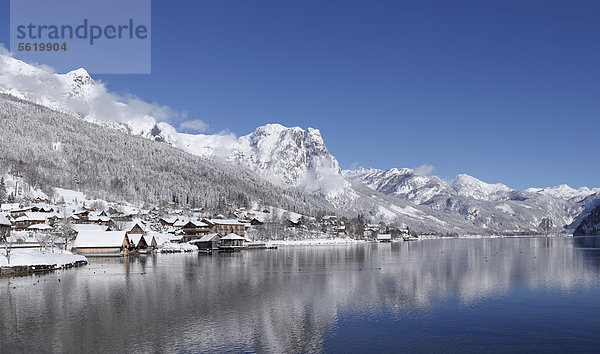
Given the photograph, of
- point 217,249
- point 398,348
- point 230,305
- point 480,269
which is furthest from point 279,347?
point 217,249

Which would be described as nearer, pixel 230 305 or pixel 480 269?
pixel 230 305

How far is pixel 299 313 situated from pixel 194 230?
5372 inches

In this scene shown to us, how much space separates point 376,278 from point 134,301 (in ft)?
114

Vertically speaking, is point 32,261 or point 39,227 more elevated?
point 39,227

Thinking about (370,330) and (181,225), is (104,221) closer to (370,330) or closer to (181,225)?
(181,225)

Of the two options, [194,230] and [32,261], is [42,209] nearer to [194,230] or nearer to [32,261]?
[194,230]

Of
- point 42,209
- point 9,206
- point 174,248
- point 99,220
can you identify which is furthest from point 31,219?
point 174,248

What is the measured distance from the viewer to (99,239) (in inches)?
4540

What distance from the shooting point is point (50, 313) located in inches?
1610

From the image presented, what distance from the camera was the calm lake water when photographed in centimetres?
3184

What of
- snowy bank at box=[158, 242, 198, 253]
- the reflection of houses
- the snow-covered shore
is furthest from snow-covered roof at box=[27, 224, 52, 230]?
the snow-covered shore

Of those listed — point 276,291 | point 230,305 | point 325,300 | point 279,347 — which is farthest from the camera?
point 276,291

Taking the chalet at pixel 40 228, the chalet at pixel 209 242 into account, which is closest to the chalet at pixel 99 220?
the chalet at pixel 40 228

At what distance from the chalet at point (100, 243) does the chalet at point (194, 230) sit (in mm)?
53433
